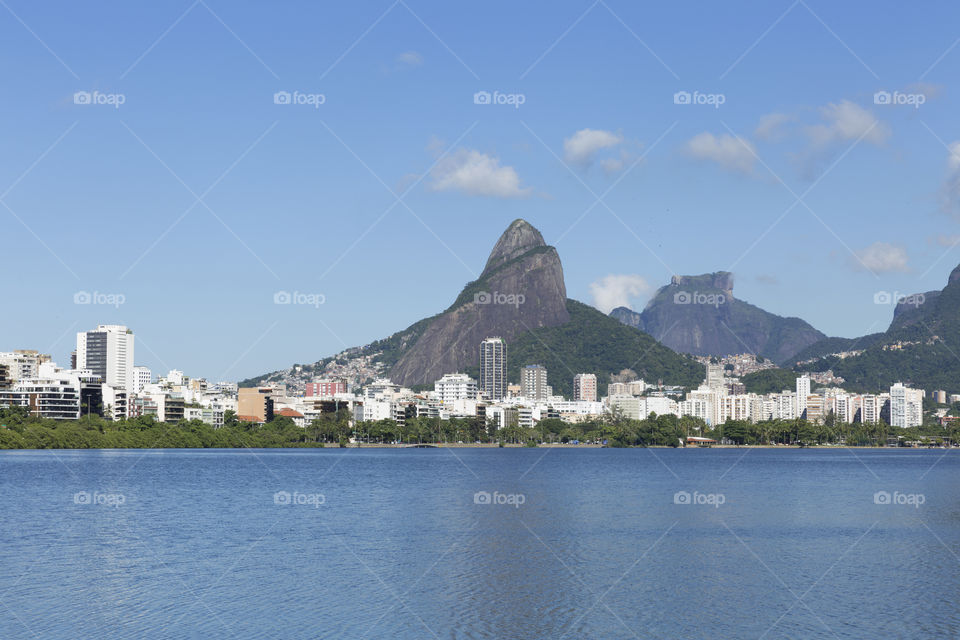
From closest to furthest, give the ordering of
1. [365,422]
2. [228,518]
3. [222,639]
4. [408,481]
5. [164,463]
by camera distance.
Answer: [222,639] → [228,518] → [408,481] → [164,463] → [365,422]

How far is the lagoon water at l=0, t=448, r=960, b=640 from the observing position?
24156mm

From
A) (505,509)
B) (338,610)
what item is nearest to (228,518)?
(505,509)

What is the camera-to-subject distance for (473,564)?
32.4 metres

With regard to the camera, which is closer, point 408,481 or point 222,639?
point 222,639

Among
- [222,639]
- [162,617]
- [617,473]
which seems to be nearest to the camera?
[222,639]

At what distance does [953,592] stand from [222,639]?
64.4 feet

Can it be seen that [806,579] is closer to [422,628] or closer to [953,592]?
[953,592]

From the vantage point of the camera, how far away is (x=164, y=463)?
9975cm

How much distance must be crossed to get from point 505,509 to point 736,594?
76.0 feet

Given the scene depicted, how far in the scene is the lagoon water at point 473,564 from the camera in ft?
79.3

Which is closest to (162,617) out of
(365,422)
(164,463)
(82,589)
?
(82,589)

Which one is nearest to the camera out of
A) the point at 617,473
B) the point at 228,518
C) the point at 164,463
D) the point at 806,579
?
the point at 806,579

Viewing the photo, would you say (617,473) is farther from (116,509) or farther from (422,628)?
(422,628)

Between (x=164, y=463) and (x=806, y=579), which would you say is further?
(x=164, y=463)
